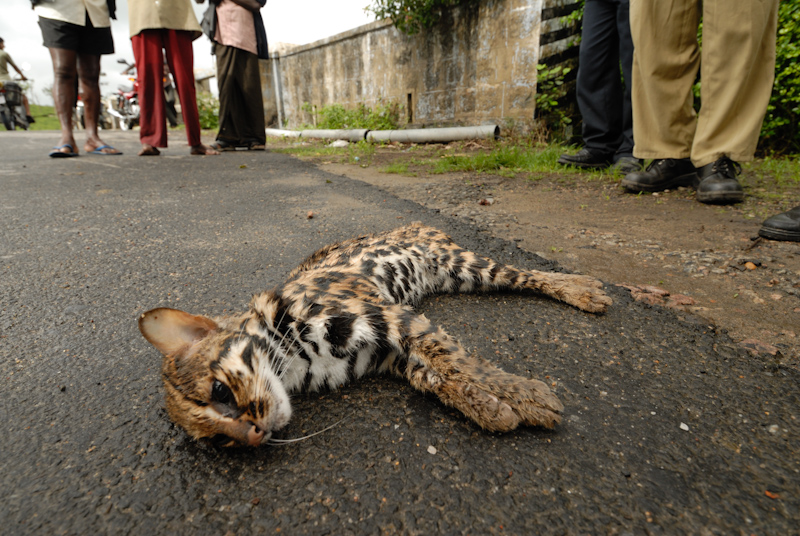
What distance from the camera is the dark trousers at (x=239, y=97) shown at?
7.96 metres

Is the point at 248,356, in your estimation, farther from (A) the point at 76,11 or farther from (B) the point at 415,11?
(B) the point at 415,11

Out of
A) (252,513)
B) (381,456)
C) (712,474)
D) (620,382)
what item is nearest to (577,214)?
(620,382)

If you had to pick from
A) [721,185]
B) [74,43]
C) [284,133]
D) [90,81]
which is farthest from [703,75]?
[284,133]

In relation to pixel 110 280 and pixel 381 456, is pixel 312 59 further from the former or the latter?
pixel 381 456

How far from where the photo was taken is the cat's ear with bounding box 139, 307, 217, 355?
1.70m

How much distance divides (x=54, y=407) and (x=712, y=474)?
2.33 metres

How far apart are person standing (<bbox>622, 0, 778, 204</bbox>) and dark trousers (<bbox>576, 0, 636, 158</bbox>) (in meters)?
0.90

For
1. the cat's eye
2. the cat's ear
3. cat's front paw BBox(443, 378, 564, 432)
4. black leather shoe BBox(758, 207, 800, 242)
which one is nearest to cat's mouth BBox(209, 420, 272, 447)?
the cat's eye

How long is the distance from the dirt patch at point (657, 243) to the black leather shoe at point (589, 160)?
1.53 feet

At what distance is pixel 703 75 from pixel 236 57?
7.33 meters

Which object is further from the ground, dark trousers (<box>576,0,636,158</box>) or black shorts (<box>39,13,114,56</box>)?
black shorts (<box>39,13,114,56</box>)

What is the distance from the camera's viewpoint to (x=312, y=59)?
13414 millimetres

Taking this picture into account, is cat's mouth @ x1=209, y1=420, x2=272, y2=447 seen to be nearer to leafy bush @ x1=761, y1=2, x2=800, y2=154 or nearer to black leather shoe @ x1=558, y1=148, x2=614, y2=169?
black leather shoe @ x1=558, y1=148, x2=614, y2=169

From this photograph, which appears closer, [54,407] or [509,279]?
[54,407]
